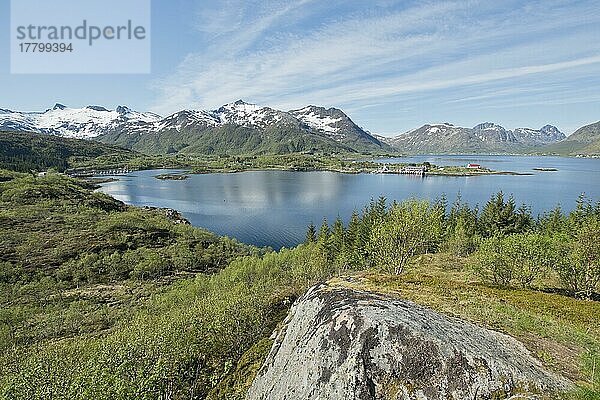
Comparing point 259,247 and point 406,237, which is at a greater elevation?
point 406,237

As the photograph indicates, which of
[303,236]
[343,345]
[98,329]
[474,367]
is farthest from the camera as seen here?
[303,236]

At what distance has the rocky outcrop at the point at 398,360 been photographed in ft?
37.3

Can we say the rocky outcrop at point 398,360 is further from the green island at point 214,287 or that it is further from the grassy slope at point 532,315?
the green island at point 214,287

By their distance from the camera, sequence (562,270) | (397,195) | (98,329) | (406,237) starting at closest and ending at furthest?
(562,270), (406,237), (98,329), (397,195)

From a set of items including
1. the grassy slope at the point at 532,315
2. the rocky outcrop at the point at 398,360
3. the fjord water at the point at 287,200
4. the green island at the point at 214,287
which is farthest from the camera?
the fjord water at the point at 287,200

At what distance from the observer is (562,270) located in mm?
30375

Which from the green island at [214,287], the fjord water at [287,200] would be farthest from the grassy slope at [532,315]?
the fjord water at [287,200]

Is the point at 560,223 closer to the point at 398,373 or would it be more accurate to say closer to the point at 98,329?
the point at 398,373

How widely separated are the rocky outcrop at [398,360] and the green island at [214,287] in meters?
1.87

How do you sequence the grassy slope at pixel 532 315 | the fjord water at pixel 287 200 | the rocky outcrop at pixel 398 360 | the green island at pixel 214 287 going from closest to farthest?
the rocky outcrop at pixel 398 360 < the grassy slope at pixel 532 315 < the green island at pixel 214 287 < the fjord water at pixel 287 200

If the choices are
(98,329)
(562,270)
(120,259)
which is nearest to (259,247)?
(120,259)

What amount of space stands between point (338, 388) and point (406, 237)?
118ft

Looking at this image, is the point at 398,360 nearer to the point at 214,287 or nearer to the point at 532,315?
the point at 532,315

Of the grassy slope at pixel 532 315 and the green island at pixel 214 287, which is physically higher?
the grassy slope at pixel 532 315
